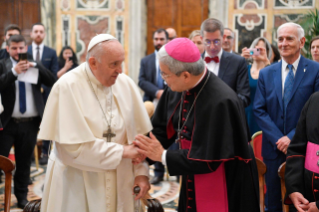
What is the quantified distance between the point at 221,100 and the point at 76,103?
0.96m

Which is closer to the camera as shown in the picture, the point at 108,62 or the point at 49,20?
the point at 108,62

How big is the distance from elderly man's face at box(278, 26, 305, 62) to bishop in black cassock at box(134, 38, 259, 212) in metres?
1.42

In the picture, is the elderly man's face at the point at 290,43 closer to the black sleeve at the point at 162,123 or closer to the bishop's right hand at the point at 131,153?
the black sleeve at the point at 162,123

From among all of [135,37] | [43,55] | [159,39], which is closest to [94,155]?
[159,39]

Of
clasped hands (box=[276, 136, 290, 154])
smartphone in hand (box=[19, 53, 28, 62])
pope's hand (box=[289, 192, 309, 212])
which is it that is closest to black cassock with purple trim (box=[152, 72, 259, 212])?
pope's hand (box=[289, 192, 309, 212])

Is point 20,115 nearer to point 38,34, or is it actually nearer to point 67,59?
point 38,34

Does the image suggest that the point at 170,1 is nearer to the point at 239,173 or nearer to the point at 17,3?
the point at 17,3

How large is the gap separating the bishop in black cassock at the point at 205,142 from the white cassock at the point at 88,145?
25 centimetres

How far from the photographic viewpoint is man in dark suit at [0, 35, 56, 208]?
15.3 feet

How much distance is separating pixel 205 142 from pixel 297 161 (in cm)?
81

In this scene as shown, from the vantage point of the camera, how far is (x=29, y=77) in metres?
4.78

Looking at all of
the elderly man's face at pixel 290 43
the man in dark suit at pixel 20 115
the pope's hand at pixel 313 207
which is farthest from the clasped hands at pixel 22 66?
the pope's hand at pixel 313 207

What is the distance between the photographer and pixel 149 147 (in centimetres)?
260

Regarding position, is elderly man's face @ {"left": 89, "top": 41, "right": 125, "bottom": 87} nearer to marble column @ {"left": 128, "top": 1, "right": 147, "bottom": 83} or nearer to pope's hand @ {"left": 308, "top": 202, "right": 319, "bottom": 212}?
pope's hand @ {"left": 308, "top": 202, "right": 319, "bottom": 212}
